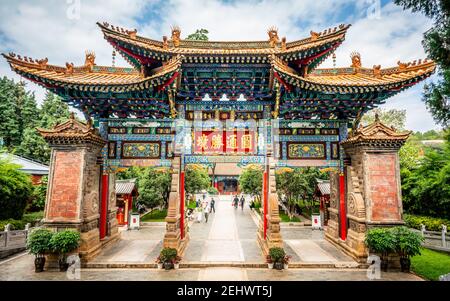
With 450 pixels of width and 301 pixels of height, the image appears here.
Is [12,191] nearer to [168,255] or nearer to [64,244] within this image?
[64,244]

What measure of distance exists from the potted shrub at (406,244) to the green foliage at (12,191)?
59.7 ft

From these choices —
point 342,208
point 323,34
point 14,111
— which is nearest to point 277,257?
point 342,208

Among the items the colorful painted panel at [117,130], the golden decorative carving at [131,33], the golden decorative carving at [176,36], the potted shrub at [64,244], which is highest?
the golden decorative carving at [176,36]

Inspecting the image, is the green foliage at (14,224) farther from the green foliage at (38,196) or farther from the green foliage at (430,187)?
the green foliage at (430,187)

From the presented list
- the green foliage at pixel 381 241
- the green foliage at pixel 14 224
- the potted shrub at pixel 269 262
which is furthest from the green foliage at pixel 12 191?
the green foliage at pixel 381 241

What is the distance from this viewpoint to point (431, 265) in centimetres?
937

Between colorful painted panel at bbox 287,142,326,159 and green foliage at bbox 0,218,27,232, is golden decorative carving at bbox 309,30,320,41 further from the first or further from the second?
green foliage at bbox 0,218,27,232

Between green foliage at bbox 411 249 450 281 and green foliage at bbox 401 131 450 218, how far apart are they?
14.9ft

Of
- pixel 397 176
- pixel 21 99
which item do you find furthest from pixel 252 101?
pixel 21 99

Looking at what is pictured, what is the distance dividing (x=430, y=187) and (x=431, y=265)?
6.68 metres

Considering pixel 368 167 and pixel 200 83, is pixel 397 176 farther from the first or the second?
pixel 200 83

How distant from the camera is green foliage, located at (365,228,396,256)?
8.45 meters

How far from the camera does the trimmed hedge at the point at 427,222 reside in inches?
531

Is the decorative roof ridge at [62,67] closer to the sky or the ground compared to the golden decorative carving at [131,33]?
closer to the ground
